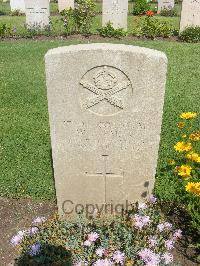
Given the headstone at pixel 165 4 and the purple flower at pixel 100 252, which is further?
the headstone at pixel 165 4

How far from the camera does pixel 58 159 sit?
3406 millimetres

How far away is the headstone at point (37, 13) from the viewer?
12.3 meters

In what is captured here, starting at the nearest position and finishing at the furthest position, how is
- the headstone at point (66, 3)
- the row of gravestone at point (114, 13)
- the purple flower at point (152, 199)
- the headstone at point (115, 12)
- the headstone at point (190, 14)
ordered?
1. the purple flower at point (152, 199)
2. the headstone at point (190, 14)
3. the row of gravestone at point (114, 13)
4. the headstone at point (115, 12)
5. the headstone at point (66, 3)

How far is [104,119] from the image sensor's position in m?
3.18

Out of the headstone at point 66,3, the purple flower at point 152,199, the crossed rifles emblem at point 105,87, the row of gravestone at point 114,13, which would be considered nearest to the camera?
the crossed rifles emblem at point 105,87

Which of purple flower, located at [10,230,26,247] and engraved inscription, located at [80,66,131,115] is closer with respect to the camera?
engraved inscription, located at [80,66,131,115]

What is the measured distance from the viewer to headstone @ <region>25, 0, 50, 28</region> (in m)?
12.3

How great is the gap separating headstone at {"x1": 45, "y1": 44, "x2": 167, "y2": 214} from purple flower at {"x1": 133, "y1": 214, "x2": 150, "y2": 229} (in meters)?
0.34

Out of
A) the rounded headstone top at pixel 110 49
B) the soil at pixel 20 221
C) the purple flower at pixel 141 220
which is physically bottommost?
the soil at pixel 20 221

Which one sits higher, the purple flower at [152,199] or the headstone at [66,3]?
the headstone at [66,3]

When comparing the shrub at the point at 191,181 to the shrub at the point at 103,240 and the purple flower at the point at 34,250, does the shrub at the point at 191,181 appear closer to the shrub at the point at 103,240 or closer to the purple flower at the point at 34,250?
the shrub at the point at 103,240

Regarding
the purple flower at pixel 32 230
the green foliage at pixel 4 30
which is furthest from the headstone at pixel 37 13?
the purple flower at pixel 32 230

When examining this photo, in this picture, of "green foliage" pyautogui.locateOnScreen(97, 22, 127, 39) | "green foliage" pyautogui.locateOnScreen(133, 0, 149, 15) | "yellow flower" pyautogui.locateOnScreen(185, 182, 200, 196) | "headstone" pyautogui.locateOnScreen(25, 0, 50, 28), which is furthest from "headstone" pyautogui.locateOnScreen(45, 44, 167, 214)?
"green foliage" pyautogui.locateOnScreen(133, 0, 149, 15)

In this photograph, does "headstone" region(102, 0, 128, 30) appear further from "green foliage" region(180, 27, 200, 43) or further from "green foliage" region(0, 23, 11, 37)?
"green foliage" region(0, 23, 11, 37)
